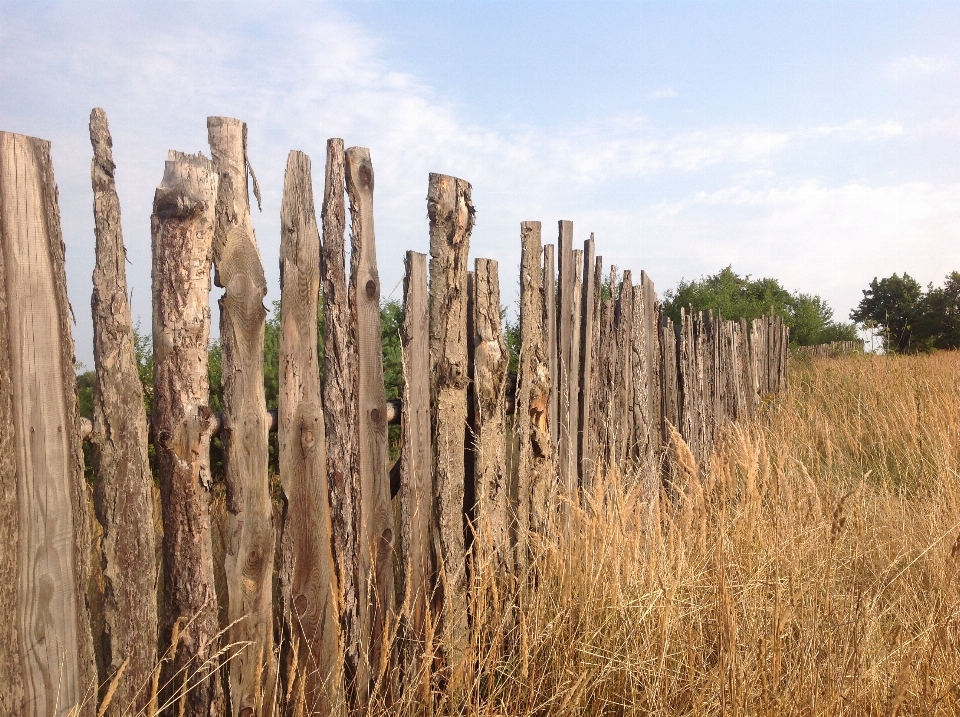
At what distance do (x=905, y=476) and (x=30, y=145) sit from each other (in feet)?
20.7

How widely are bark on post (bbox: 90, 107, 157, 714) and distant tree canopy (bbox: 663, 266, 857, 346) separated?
24683mm

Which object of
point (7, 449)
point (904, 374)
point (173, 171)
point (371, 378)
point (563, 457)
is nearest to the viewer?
point (7, 449)

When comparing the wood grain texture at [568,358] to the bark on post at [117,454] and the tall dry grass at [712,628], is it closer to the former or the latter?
the tall dry grass at [712,628]

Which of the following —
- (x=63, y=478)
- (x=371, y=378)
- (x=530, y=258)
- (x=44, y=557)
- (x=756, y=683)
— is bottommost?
(x=756, y=683)

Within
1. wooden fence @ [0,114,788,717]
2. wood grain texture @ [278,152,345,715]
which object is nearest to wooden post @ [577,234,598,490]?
wooden fence @ [0,114,788,717]

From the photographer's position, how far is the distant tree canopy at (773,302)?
2697 centimetres

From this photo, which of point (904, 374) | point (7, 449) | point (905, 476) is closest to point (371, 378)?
point (7, 449)

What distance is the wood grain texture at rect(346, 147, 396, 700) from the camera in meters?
2.54

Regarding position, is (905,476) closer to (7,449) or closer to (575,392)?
(575,392)

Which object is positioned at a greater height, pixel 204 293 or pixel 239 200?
pixel 239 200

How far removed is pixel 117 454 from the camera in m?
2.05

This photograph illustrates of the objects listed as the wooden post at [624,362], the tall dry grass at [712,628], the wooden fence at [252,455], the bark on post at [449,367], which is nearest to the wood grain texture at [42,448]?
the wooden fence at [252,455]

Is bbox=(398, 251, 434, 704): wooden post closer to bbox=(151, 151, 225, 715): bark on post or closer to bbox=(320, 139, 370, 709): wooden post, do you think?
bbox=(320, 139, 370, 709): wooden post

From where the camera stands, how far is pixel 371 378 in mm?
2600
